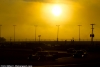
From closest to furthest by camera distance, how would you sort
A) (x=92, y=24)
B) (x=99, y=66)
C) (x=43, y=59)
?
1. (x=99, y=66)
2. (x=43, y=59)
3. (x=92, y=24)

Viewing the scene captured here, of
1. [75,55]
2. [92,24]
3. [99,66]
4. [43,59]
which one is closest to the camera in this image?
[99,66]

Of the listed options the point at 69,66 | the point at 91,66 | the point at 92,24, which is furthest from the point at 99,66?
the point at 92,24

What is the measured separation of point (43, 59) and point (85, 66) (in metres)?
12.6

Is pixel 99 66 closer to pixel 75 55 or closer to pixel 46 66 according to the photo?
pixel 46 66

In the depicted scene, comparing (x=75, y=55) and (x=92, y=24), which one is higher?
(x=92, y=24)

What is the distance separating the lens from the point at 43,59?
163 feet

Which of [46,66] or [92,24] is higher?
[92,24]

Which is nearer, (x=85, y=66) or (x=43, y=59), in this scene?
(x=85, y=66)

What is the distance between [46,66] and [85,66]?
5287mm

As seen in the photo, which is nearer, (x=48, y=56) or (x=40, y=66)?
(x=40, y=66)

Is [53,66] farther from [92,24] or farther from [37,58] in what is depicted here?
[92,24]

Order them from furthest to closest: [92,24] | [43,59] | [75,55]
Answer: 1. [92,24]
2. [75,55]
3. [43,59]

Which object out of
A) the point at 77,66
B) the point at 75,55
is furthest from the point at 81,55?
the point at 77,66

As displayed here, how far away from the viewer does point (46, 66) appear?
3828cm
